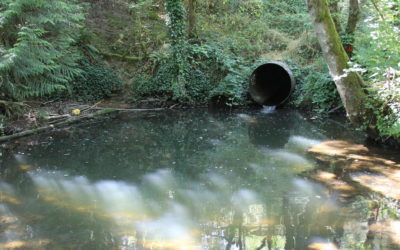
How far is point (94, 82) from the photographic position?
12.0 m

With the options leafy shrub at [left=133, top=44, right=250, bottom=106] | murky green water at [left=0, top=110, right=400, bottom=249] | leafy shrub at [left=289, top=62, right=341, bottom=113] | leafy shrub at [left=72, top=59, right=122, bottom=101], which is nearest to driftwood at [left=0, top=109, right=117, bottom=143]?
murky green water at [left=0, top=110, right=400, bottom=249]

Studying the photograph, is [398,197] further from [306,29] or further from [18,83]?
[306,29]

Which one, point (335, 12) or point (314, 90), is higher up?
point (335, 12)

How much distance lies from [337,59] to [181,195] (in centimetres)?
→ 419

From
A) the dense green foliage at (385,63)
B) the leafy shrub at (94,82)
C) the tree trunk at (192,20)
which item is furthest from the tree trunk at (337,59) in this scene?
the leafy shrub at (94,82)

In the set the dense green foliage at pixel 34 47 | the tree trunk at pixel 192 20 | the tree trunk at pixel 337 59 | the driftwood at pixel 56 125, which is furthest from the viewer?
the tree trunk at pixel 192 20

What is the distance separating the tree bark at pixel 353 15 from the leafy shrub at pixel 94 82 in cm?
779

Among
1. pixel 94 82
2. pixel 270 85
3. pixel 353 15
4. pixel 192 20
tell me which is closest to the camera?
pixel 353 15

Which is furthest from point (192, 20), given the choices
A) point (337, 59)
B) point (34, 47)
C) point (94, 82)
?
point (337, 59)

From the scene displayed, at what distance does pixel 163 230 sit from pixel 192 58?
8.62 metres

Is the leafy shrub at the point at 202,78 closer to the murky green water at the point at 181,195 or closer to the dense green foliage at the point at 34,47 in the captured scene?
the dense green foliage at the point at 34,47

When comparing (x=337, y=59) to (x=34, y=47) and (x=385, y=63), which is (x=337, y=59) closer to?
(x=385, y=63)

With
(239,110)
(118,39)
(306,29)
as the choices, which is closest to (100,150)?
(239,110)

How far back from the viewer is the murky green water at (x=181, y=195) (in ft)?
14.3
